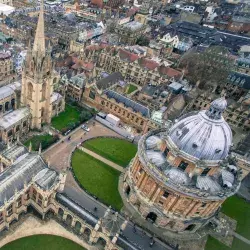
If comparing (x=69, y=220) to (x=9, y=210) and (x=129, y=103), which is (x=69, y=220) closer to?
(x=9, y=210)

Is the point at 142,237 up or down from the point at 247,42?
down

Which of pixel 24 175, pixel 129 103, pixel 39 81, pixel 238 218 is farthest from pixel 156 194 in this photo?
pixel 39 81

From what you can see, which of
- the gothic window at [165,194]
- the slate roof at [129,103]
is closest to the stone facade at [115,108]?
the slate roof at [129,103]

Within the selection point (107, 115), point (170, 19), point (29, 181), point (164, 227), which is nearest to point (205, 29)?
point (170, 19)

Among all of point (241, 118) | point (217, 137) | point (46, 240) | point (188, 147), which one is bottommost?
point (46, 240)

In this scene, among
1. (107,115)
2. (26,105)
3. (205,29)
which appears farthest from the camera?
(205,29)

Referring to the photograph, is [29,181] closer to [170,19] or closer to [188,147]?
[188,147]
